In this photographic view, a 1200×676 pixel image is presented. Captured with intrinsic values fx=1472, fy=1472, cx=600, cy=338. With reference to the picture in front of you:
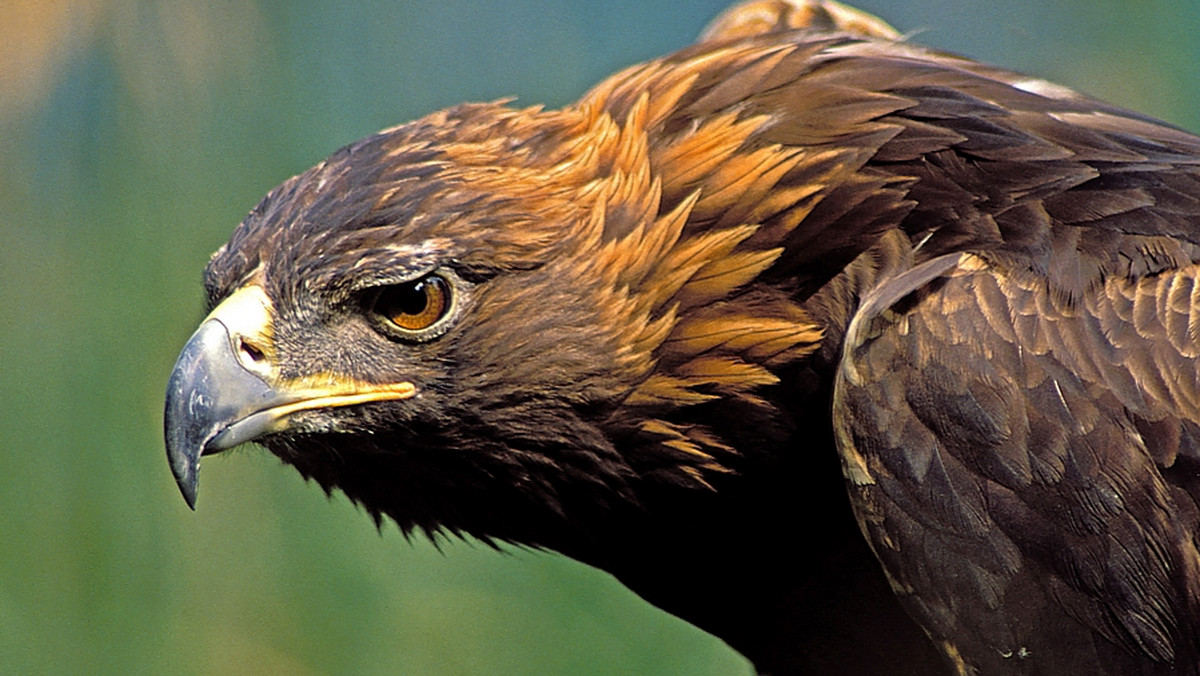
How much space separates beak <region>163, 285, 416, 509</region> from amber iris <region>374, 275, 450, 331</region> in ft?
0.35

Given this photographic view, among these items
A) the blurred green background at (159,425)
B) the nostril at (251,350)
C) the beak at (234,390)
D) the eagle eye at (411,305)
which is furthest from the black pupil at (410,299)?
the blurred green background at (159,425)

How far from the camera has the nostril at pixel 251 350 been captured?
241cm

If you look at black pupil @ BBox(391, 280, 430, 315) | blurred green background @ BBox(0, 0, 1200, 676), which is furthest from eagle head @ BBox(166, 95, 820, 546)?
blurred green background @ BBox(0, 0, 1200, 676)

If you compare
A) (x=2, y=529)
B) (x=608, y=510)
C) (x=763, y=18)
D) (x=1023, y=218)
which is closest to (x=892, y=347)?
(x=1023, y=218)

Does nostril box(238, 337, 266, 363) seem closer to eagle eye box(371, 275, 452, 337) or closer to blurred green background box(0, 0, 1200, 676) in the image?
eagle eye box(371, 275, 452, 337)

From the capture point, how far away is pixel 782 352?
8.07 ft

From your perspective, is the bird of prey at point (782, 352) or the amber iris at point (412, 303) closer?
the bird of prey at point (782, 352)

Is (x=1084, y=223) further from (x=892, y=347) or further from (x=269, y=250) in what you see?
(x=269, y=250)

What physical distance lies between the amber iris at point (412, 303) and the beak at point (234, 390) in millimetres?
106

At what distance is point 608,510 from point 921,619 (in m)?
0.57

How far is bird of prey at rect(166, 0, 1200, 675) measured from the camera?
2250mm

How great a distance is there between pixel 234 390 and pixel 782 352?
90 centimetres

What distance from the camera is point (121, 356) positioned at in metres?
4.30

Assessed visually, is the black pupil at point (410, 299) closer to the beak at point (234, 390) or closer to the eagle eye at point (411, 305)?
the eagle eye at point (411, 305)
